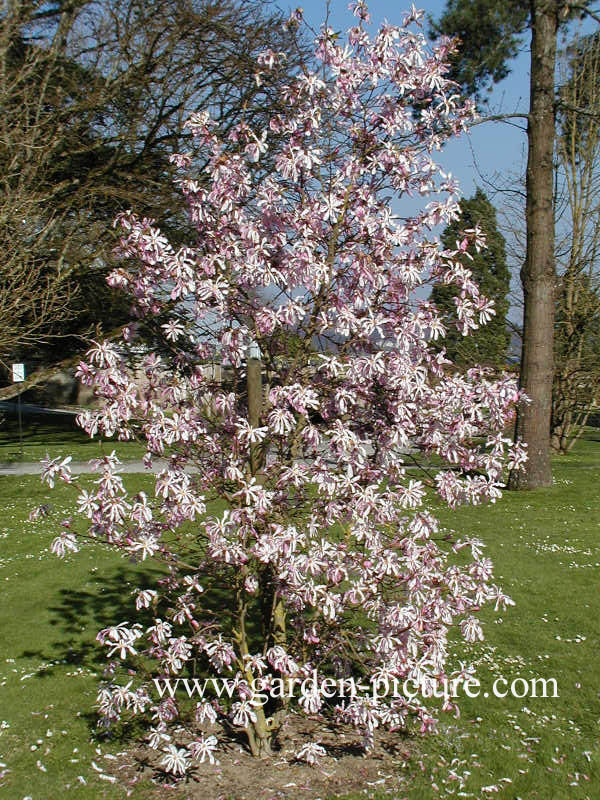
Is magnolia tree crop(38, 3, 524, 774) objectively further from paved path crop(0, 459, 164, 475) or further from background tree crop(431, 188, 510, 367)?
paved path crop(0, 459, 164, 475)

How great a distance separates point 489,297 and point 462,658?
1173 cm

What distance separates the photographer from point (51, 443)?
22.1 meters

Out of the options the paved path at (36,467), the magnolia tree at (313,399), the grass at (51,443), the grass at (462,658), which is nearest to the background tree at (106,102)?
the paved path at (36,467)

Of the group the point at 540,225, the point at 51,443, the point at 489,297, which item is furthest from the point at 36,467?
the point at 540,225

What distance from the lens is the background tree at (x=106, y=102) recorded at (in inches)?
525

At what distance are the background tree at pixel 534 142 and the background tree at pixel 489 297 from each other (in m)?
0.84

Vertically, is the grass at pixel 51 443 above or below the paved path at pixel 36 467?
above

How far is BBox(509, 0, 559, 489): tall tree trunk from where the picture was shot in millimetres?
13758

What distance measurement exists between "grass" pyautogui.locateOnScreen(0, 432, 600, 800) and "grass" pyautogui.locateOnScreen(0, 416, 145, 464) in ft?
23.4

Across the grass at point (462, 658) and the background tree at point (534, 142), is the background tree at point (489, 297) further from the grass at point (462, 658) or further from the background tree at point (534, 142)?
the grass at point (462, 658)

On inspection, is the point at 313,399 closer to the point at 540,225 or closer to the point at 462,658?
the point at 462,658

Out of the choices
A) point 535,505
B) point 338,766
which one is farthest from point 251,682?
point 535,505

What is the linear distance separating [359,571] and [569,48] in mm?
20345

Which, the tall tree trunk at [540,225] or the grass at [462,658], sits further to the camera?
the tall tree trunk at [540,225]
